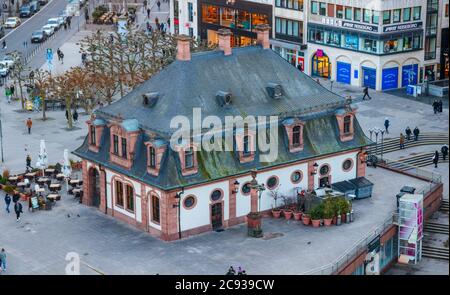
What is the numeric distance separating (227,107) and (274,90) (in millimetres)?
4404

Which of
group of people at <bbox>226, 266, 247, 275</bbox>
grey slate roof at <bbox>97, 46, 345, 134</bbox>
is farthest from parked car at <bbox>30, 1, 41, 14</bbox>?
group of people at <bbox>226, 266, 247, 275</bbox>

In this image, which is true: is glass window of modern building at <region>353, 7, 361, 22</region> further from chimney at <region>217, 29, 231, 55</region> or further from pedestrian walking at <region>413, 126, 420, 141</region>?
chimney at <region>217, 29, 231, 55</region>

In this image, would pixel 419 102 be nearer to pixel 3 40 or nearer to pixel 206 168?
pixel 206 168

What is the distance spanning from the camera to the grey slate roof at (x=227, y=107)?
8738 cm

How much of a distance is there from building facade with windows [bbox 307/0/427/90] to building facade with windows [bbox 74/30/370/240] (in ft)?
125

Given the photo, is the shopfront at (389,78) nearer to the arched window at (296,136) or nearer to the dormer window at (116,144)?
the arched window at (296,136)

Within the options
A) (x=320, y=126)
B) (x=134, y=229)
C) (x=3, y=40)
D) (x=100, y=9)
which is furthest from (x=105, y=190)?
(x=100, y=9)

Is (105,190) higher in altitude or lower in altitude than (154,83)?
lower

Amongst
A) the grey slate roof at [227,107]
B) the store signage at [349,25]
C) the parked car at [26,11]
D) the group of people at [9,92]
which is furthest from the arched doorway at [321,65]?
the parked car at [26,11]

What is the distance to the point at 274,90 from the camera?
92562 mm

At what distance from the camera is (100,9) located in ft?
585

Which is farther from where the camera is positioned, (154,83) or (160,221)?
(154,83)

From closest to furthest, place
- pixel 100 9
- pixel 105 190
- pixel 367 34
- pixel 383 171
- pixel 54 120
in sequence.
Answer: pixel 105 190, pixel 383 171, pixel 54 120, pixel 367 34, pixel 100 9

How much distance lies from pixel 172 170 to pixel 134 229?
245 inches
